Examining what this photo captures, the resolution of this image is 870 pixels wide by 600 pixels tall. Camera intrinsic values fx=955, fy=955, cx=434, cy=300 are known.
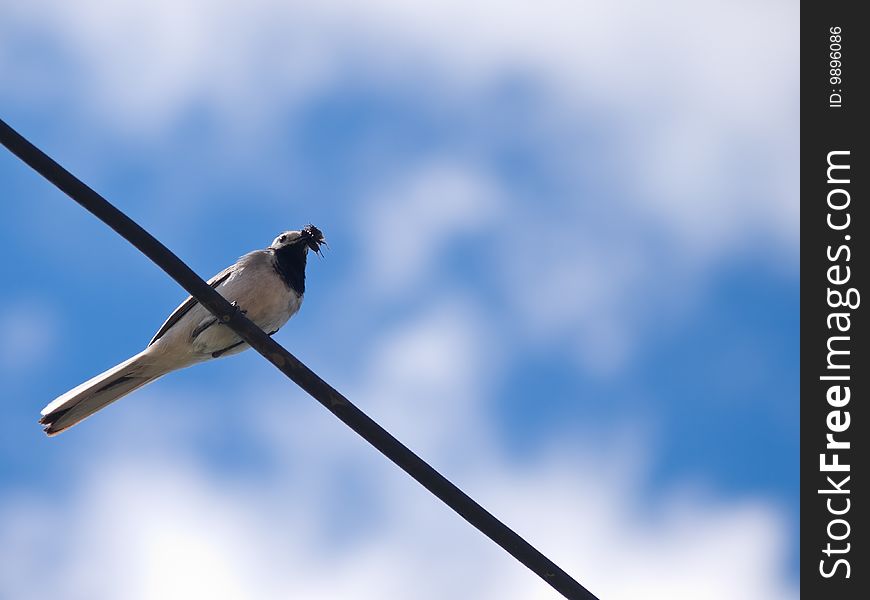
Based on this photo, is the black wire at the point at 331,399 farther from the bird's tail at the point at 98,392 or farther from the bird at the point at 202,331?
the bird's tail at the point at 98,392

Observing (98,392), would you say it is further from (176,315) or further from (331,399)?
(331,399)

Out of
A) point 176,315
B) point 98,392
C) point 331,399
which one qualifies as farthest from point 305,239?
point 331,399

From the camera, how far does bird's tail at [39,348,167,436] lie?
7.05m

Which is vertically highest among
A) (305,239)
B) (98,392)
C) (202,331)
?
(305,239)

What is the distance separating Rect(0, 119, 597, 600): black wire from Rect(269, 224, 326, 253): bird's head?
459cm

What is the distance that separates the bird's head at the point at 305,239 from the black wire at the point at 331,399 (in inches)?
181

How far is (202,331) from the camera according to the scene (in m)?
7.70

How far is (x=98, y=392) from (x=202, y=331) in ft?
3.01

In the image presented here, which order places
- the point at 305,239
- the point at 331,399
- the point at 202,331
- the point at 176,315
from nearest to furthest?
the point at 331,399, the point at 202,331, the point at 176,315, the point at 305,239

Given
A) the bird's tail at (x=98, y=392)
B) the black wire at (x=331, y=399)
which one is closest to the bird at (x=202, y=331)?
the bird's tail at (x=98, y=392)

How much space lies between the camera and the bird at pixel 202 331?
23.8 feet
